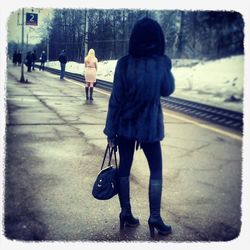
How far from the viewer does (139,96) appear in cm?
249

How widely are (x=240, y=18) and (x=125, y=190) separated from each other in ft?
6.44

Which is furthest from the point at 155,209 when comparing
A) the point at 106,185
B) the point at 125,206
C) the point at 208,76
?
the point at 208,76

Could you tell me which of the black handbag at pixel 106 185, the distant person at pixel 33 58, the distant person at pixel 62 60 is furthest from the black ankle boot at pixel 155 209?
the distant person at pixel 33 58

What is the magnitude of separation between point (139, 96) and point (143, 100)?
1.7 inches

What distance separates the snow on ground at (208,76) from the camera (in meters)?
3.34

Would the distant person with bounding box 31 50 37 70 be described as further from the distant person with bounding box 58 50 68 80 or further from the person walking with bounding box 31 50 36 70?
the distant person with bounding box 58 50 68 80

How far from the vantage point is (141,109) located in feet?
8.34

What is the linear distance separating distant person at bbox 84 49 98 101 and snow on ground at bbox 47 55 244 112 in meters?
0.06

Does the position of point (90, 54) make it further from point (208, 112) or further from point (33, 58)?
point (208, 112)

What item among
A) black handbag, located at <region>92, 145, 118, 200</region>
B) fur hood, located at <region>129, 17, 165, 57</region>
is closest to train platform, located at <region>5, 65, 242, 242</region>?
black handbag, located at <region>92, 145, 118, 200</region>

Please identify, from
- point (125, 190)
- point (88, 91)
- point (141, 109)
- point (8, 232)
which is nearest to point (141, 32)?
point (141, 109)

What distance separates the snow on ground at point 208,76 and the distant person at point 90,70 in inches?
2.2

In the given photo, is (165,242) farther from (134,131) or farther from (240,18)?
(240,18)
